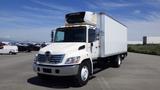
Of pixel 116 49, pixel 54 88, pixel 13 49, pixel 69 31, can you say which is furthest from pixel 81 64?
pixel 13 49

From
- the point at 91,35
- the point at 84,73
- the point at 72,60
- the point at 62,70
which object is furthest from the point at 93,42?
the point at 62,70

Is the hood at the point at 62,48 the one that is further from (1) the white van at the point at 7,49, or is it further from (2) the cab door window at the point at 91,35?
(1) the white van at the point at 7,49

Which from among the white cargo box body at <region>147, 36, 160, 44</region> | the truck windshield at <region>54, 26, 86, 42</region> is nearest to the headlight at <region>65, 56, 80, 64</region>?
the truck windshield at <region>54, 26, 86, 42</region>

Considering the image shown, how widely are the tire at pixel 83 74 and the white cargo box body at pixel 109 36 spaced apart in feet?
8.34

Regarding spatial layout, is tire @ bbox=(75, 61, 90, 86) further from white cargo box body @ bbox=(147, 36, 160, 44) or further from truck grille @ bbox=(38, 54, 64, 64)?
white cargo box body @ bbox=(147, 36, 160, 44)

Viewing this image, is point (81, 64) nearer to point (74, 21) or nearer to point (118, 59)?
point (74, 21)

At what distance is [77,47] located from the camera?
11.2m

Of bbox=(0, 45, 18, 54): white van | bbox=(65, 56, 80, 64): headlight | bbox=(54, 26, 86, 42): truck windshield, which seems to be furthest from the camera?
bbox=(0, 45, 18, 54): white van

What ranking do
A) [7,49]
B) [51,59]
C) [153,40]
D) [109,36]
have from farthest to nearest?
[153,40], [7,49], [109,36], [51,59]

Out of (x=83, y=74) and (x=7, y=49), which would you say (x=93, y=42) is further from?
(x=7, y=49)

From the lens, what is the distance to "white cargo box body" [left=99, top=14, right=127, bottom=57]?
13789mm

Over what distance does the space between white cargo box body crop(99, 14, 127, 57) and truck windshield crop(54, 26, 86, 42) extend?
5.59 ft

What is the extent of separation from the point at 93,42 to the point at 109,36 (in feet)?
9.95

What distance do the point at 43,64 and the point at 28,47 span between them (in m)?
39.9
